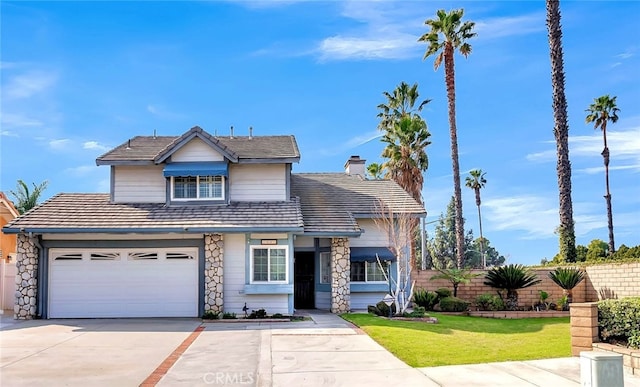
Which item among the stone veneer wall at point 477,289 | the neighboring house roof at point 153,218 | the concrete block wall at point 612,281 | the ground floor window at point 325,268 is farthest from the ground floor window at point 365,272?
the concrete block wall at point 612,281

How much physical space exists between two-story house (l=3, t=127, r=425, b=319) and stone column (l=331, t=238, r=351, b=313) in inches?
1.3

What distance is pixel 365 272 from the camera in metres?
22.5

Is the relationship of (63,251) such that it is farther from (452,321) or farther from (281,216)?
(452,321)

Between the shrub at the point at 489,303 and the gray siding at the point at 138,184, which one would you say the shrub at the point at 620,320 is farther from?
the gray siding at the point at 138,184

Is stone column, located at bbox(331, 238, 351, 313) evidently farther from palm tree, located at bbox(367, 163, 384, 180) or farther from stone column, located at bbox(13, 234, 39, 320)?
palm tree, located at bbox(367, 163, 384, 180)

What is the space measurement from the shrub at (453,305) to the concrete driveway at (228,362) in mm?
6534

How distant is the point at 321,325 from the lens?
1702 cm


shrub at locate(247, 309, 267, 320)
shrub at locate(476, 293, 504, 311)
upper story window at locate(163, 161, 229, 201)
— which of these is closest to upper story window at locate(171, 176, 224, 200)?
upper story window at locate(163, 161, 229, 201)

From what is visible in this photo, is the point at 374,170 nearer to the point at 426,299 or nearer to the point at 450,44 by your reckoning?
the point at 450,44

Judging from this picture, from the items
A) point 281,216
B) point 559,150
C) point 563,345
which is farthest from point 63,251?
point 559,150

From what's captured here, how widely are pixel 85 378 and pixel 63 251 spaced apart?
10.6 m

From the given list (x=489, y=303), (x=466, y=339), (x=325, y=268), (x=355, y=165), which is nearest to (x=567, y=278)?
(x=489, y=303)

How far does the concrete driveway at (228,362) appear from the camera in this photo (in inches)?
388

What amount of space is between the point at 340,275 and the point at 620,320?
10.5 m
